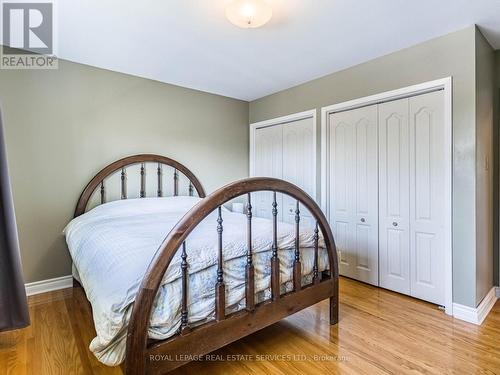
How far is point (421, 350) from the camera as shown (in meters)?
1.82

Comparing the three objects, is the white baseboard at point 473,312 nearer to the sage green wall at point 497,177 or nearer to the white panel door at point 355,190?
the sage green wall at point 497,177

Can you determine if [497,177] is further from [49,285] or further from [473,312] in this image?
[49,285]

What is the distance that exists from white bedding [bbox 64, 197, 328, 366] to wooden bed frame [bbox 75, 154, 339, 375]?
4 cm

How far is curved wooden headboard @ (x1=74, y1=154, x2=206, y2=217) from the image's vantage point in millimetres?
2918

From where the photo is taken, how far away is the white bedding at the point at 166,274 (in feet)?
4.15

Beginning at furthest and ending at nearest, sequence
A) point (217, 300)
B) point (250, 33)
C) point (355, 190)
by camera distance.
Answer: point (355, 190) → point (250, 33) → point (217, 300)

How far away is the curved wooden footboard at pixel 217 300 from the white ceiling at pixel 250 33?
1.40 meters

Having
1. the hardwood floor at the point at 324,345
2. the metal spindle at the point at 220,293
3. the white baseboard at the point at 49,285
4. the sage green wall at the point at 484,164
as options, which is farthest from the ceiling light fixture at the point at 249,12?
the white baseboard at the point at 49,285

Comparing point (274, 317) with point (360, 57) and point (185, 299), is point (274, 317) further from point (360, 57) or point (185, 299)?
point (360, 57)

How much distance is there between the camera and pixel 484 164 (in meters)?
2.39

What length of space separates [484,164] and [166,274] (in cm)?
271

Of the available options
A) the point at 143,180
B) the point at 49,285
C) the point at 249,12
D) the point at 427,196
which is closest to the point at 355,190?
the point at 427,196

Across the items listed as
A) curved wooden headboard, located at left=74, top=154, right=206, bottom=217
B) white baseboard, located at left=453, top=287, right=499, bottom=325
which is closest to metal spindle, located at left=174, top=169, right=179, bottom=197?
curved wooden headboard, located at left=74, top=154, right=206, bottom=217

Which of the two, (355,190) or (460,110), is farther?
(355,190)
